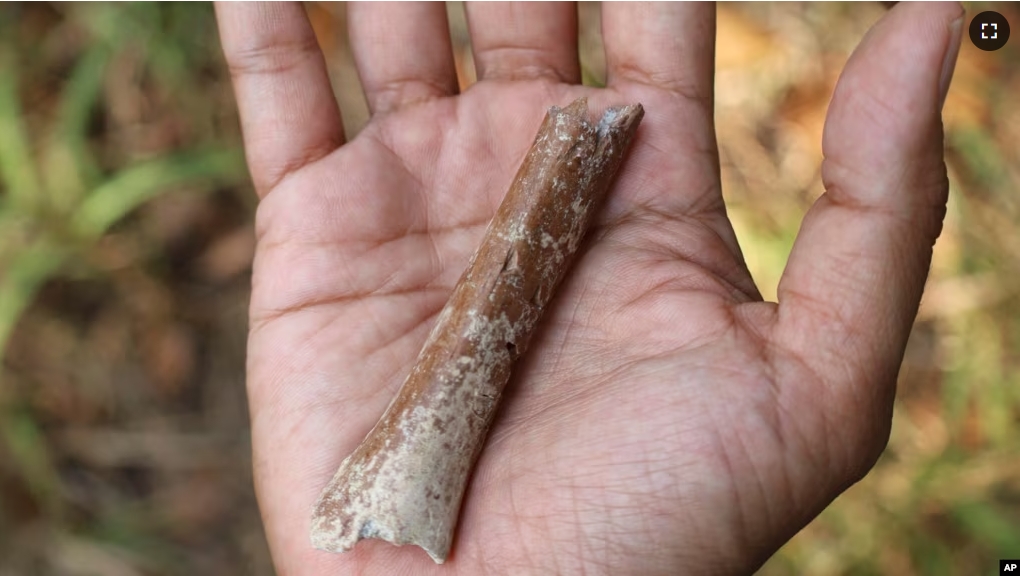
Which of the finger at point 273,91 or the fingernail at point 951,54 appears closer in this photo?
the fingernail at point 951,54

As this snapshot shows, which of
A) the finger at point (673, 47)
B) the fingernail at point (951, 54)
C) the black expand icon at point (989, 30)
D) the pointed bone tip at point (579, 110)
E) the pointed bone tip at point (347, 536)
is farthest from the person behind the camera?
the black expand icon at point (989, 30)

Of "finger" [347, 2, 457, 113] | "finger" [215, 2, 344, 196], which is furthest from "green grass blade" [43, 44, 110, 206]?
"finger" [347, 2, 457, 113]

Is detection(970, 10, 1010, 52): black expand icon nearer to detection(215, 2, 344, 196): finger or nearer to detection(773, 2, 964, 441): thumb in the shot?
detection(773, 2, 964, 441): thumb

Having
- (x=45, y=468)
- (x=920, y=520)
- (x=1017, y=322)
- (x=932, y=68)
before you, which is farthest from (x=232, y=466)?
(x=1017, y=322)

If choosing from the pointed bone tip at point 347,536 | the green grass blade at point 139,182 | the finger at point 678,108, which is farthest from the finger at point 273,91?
the green grass blade at point 139,182

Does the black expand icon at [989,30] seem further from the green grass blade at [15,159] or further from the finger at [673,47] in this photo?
the green grass blade at [15,159]

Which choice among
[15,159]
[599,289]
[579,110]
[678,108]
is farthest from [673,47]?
[15,159]

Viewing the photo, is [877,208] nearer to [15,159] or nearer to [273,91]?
[273,91]
